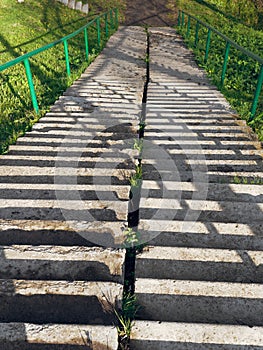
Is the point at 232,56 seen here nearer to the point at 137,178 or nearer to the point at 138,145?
the point at 138,145

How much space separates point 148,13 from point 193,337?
772 inches

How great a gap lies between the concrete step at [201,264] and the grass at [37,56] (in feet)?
9.71

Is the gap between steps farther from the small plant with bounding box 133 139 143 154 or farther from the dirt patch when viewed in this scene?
the dirt patch

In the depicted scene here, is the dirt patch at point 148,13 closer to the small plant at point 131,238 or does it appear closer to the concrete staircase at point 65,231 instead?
the concrete staircase at point 65,231

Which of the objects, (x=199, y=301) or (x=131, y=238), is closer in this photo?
(x=199, y=301)

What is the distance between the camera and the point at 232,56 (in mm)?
10352

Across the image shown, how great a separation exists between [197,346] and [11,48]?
10.8 metres

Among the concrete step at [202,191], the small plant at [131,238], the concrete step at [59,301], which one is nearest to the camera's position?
the concrete step at [59,301]

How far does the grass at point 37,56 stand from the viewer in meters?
5.59

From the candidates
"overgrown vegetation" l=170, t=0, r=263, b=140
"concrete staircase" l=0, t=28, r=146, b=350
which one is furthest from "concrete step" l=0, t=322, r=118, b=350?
"overgrown vegetation" l=170, t=0, r=263, b=140

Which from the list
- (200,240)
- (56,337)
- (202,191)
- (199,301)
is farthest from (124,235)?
(202,191)

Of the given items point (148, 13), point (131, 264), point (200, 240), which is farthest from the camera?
point (148, 13)

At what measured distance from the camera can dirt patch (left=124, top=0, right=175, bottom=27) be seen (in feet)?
54.5

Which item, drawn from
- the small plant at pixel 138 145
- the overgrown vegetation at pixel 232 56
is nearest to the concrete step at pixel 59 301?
the small plant at pixel 138 145
